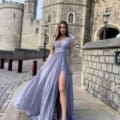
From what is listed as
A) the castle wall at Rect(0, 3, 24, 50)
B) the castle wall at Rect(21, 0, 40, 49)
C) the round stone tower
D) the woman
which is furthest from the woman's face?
the castle wall at Rect(0, 3, 24, 50)

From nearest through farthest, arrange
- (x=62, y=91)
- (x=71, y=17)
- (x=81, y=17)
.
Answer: (x=62, y=91) < (x=81, y=17) < (x=71, y=17)

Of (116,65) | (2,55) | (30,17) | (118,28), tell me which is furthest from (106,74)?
(30,17)

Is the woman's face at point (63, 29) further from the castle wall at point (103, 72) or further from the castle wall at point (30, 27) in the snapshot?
the castle wall at point (30, 27)

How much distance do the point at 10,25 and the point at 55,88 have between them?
5558 centimetres

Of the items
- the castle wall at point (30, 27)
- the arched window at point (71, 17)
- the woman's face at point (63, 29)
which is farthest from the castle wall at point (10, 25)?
→ the woman's face at point (63, 29)

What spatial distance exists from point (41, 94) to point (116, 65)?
96.9 inches

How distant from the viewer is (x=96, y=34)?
44.4 meters

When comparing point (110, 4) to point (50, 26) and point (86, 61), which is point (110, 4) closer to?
point (50, 26)

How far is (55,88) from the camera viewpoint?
554cm

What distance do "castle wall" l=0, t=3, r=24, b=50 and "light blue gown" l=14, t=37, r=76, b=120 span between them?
54347mm

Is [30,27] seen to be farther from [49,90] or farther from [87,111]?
[49,90]

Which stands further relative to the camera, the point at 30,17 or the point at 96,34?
the point at 30,17

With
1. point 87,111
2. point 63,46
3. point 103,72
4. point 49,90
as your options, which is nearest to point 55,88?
point 49,90

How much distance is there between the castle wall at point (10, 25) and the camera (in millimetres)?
59844
